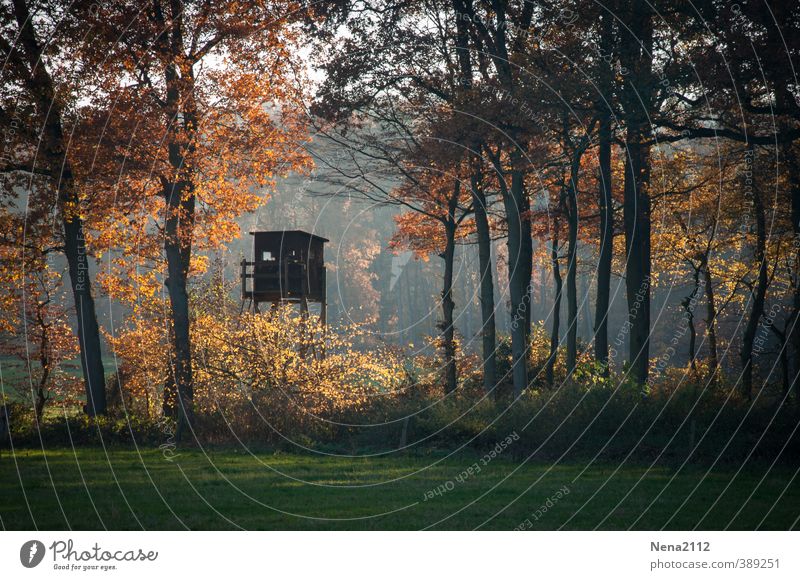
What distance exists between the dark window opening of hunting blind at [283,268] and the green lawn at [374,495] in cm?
1321

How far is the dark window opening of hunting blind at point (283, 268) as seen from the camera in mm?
28766

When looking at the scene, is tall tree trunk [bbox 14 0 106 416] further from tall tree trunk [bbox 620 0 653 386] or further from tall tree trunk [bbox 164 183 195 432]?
tall tree trunk [bbox 620 0 653 386]

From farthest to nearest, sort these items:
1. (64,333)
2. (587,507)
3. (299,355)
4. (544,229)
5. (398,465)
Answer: (544,229)
(64,333)
(299,355)
(398,465)
(587,507)

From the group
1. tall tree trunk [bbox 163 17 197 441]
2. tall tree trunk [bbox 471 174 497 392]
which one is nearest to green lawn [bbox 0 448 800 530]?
tall tree trunk [bbox 163 17 197 441]

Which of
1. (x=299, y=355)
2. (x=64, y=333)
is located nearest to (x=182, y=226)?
(x=299, y=355)

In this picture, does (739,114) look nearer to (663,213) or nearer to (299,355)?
(299,355)

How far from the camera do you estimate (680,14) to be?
13852 millimetres

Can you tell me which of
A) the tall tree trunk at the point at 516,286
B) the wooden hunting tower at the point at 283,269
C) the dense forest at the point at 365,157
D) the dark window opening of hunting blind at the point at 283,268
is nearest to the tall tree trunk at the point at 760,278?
the dense forest at the point at 365,157

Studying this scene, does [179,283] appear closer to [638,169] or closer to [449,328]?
[449,328]

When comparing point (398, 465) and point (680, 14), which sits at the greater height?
point (680, 14)

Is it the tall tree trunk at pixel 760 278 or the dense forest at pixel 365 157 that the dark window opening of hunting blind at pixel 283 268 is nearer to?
the dense forest at pixel 365 157

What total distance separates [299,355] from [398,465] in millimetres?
6051

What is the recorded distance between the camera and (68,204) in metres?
17.6

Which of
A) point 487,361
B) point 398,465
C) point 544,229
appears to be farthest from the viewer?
point 544,229
